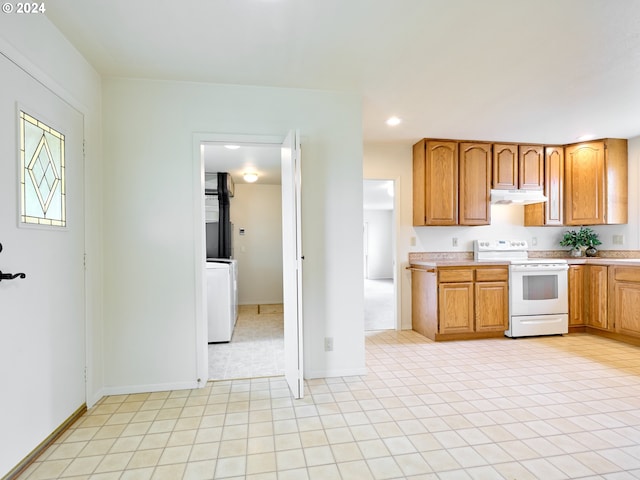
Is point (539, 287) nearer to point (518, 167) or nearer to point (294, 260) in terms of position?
point (518, 167)

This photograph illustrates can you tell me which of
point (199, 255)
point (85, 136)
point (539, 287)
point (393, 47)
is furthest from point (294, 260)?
point (539, 287)

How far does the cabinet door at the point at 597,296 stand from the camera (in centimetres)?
401

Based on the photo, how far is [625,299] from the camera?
12.4 ft

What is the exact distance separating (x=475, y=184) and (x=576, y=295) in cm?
190

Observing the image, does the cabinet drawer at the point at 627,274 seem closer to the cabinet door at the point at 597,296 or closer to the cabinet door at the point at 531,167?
the cabinet door at the point at 597,296

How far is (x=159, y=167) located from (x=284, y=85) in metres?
1.23

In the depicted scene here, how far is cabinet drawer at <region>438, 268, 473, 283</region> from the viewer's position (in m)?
3.88

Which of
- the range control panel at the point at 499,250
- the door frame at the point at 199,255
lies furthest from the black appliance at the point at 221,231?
the range control panel at the point at 499,250

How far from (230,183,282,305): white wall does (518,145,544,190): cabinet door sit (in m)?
4.19

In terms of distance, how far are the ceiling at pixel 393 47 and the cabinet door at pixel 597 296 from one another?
6.12 feet

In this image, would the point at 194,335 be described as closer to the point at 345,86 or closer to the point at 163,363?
the point at 163,363

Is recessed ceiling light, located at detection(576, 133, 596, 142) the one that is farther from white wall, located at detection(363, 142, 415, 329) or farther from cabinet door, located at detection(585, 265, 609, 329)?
white wall, located at detection(363, 142, 415, 329)

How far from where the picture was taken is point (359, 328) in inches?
117

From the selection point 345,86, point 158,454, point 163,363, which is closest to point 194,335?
point 163,363
